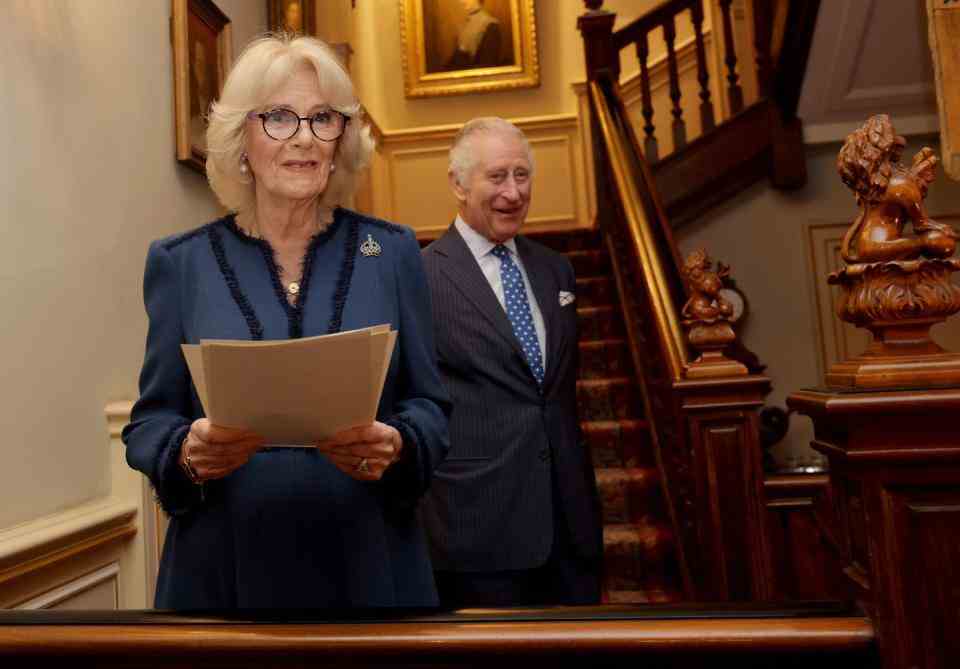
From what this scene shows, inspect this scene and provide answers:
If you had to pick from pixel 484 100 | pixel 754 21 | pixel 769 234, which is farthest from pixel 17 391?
pixel 484 100

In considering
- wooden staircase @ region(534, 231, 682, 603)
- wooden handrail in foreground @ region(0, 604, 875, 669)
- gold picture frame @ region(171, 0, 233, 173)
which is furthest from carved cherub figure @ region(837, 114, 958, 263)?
gold picture frame @ region(171, 0, 233, 173)

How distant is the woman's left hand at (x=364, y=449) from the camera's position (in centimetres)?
116

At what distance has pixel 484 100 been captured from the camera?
7.76 metres

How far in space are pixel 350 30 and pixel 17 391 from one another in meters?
5.13

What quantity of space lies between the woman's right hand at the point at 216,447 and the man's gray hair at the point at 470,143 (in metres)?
1.51

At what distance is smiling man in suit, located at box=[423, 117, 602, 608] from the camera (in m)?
2.15

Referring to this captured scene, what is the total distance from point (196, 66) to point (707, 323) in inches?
96.2

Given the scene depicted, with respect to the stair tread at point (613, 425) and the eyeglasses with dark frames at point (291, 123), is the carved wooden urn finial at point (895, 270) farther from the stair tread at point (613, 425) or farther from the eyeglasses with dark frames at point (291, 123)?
the stair tread at point (613, 425)

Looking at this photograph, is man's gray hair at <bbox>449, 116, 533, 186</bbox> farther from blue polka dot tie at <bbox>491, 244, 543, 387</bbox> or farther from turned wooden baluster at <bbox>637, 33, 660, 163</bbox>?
turned wooden baluster at <bbox>637, 33, 660, 163</bbox>

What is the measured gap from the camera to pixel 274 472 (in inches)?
52.2

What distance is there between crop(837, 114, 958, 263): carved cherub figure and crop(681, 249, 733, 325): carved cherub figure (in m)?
1.30

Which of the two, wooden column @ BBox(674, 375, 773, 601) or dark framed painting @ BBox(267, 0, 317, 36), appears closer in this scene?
wooden column @ BBox(674, 375, 773, 601)

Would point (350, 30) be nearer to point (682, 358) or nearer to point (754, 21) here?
point (754, 21)

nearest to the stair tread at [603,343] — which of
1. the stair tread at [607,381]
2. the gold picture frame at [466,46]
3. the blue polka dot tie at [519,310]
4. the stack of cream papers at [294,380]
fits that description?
the stair tread at [607,381]
